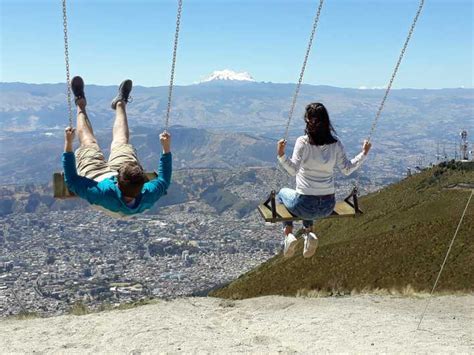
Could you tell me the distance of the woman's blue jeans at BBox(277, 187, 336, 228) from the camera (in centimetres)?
891

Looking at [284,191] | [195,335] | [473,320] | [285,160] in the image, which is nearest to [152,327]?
[195,335]

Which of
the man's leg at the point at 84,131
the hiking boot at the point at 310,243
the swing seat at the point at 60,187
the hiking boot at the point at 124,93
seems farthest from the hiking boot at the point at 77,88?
the hiking boot at the point at 310,243

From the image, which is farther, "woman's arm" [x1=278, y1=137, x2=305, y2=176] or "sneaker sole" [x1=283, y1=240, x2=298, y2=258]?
"sneaker sole" [x1=283, y1=240, x2=298, y2=258]

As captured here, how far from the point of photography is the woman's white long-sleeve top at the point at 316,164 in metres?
8.33

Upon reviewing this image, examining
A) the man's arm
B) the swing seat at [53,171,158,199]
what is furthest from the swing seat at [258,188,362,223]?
the swing seat at [53,171,158,199]

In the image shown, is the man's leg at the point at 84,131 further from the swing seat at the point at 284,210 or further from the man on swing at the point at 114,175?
→ the swing seat at the point at 284,210

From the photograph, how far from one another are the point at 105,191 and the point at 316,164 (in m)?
3.16

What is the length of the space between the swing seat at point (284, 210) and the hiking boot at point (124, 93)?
3.09 meters

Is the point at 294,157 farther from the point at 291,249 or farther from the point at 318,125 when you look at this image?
the point at 291,249

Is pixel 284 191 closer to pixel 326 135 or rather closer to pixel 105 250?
pixel 326 135

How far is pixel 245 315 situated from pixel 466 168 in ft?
201

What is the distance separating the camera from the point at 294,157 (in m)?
8.46

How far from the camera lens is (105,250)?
14375 centimetres

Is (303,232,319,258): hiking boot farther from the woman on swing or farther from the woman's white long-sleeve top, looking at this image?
the woman's white long-sleeve top
